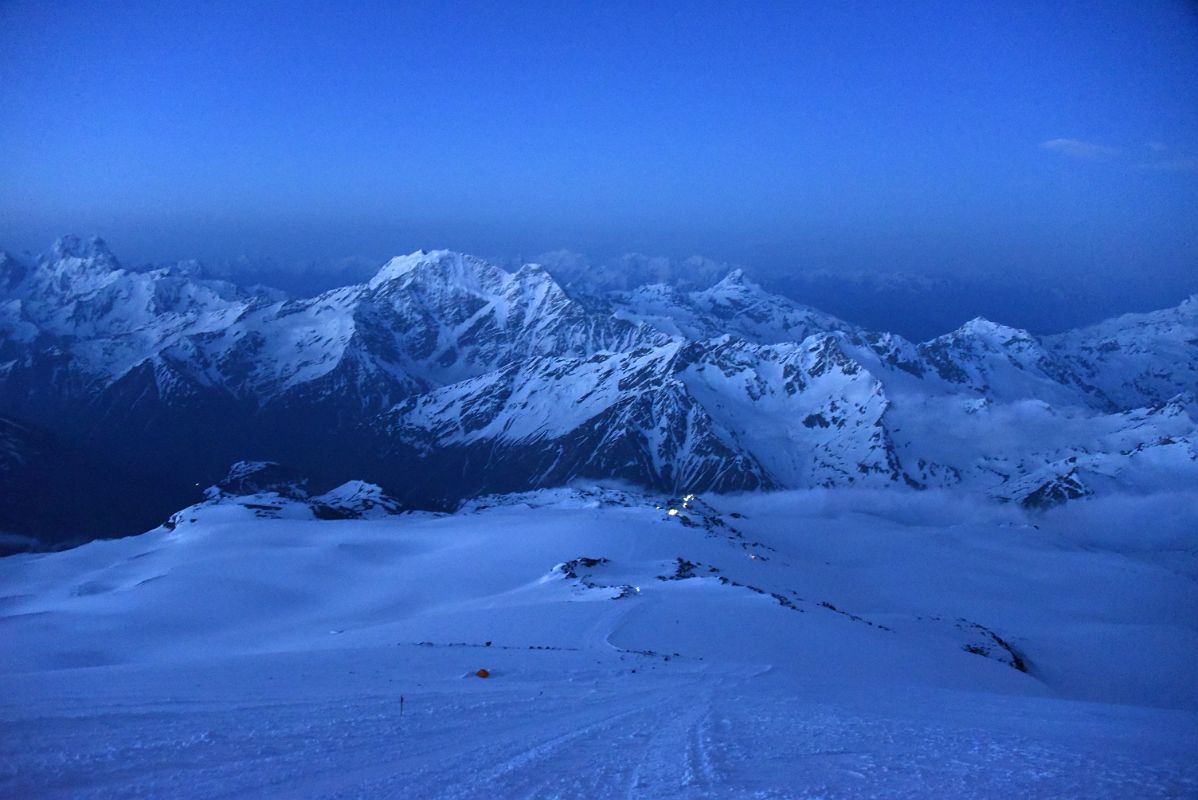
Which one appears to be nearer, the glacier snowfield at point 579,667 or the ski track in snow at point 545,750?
the ski track in snow at point 545,750

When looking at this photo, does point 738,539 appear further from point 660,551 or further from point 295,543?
point 295,543

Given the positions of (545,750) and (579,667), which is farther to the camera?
(579,667)

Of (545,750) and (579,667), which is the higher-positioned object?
(545,750)

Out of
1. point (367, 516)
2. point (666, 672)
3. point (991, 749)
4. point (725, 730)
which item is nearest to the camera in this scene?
point (991, 749)

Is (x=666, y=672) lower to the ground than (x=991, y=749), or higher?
lower

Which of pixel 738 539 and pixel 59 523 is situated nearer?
pixel 738 539

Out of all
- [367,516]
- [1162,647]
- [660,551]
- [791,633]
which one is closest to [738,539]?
[660,551]

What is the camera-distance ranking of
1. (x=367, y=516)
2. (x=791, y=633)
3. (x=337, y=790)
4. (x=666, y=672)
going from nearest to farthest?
1. (x=337, y=790)
2. (x=666, y=672)
3. (x=791, y=633)
4. (x=367, y=516)

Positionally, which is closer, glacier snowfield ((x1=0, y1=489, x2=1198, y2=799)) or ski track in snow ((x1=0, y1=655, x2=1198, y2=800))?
ski track in snow ((x1=0, y1=655, x2=1198, y2=800))
